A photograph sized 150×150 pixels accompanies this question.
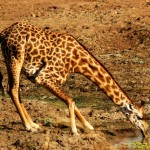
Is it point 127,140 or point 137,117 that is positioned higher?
point 137,117

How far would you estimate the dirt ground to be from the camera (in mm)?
10352

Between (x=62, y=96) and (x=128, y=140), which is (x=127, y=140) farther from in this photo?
(x=62, y=96)

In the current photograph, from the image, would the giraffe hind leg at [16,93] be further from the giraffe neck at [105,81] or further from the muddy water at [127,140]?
the muddy water at [127,140]

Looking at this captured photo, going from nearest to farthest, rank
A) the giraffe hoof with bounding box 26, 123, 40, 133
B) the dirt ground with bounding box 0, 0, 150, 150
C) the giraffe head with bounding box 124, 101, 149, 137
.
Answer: the dirt ground with bounding box 0, 0, 150, 150 < the giraffe hoof with bounding box 26, 123, 40, 133 < the giraffe head with bounding box 124, 101, 149, 137

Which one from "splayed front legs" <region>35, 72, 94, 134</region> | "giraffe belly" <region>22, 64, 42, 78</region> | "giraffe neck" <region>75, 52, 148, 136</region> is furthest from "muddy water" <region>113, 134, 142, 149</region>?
"giraffe belly" <region>22, 64, 42, 78</region>

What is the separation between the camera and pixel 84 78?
615 inches

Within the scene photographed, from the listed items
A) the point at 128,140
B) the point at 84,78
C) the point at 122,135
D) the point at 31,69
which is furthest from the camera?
the point at 84,78

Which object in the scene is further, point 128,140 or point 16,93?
point 128,140

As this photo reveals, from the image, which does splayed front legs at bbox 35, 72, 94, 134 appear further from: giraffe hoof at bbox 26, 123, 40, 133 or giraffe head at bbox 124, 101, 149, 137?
giraffe head at bbox 124, 101, 149, 137

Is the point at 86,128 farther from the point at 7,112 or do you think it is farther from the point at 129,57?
the point at 129,57

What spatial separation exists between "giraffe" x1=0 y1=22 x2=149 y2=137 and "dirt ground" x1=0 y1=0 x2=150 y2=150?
0.54m

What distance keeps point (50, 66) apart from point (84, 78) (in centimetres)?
503

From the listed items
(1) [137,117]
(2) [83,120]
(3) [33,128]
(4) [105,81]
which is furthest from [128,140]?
(3) [33,128]

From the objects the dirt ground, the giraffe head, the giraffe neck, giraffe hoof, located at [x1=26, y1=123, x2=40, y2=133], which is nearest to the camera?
the dirt ground
